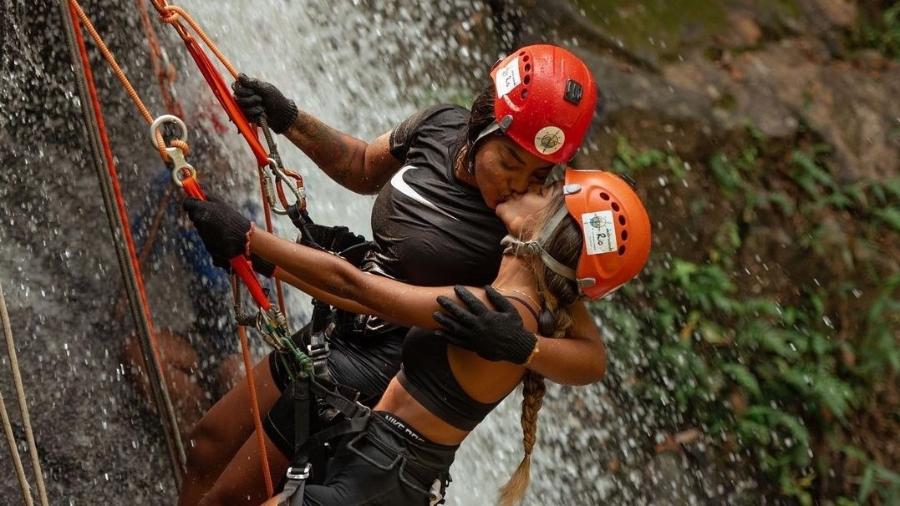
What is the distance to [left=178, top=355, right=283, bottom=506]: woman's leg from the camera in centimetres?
318

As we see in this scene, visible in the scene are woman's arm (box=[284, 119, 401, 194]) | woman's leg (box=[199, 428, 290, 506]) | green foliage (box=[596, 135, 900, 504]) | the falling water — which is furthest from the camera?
green foliage (box=[596, 135, 900, 504])

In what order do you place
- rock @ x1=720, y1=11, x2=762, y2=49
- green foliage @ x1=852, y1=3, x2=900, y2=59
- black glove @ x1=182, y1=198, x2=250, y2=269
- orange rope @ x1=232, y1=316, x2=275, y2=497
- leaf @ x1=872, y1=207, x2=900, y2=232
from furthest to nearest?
green foliage @ x1=852, y1=3, x2=900, y2=59 → rock @ x1=720, y1=11, x2=762, y2=49 → leaf @ x1=872, y1=207, x2=900, y2=232 → orange rope @ x1=232, y1=316, x2=275, y2=497 → black glove @ x1=182, y1=198, x2=250, y2=269

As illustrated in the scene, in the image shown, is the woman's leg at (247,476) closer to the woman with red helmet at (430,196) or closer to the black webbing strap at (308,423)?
the woman with red helmet at (430,196)

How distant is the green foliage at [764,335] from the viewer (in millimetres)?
5480

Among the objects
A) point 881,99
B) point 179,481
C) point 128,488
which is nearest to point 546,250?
point 179,481

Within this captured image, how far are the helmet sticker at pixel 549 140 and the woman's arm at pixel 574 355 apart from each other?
430 millimetres

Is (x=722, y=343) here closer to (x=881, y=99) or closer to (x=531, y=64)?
(x=881, y=99)

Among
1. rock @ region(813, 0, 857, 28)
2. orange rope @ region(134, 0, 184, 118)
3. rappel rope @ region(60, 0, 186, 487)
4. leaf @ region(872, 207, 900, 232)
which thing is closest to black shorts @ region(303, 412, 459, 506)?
rappel rope @ region(60, 0, 186, 487)

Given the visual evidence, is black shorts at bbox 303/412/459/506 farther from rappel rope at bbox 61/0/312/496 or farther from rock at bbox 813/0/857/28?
rock at bbox 813/0/857/28

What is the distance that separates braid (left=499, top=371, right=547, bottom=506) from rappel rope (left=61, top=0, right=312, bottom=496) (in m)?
0.62

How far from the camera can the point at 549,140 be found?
2.76 m

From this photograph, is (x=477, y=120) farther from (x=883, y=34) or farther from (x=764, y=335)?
(x=883, y=34)

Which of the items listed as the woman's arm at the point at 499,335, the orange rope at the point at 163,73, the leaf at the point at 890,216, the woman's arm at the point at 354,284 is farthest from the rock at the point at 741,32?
the woman's arm at the point at 354,284

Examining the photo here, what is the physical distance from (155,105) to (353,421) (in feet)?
8.63
